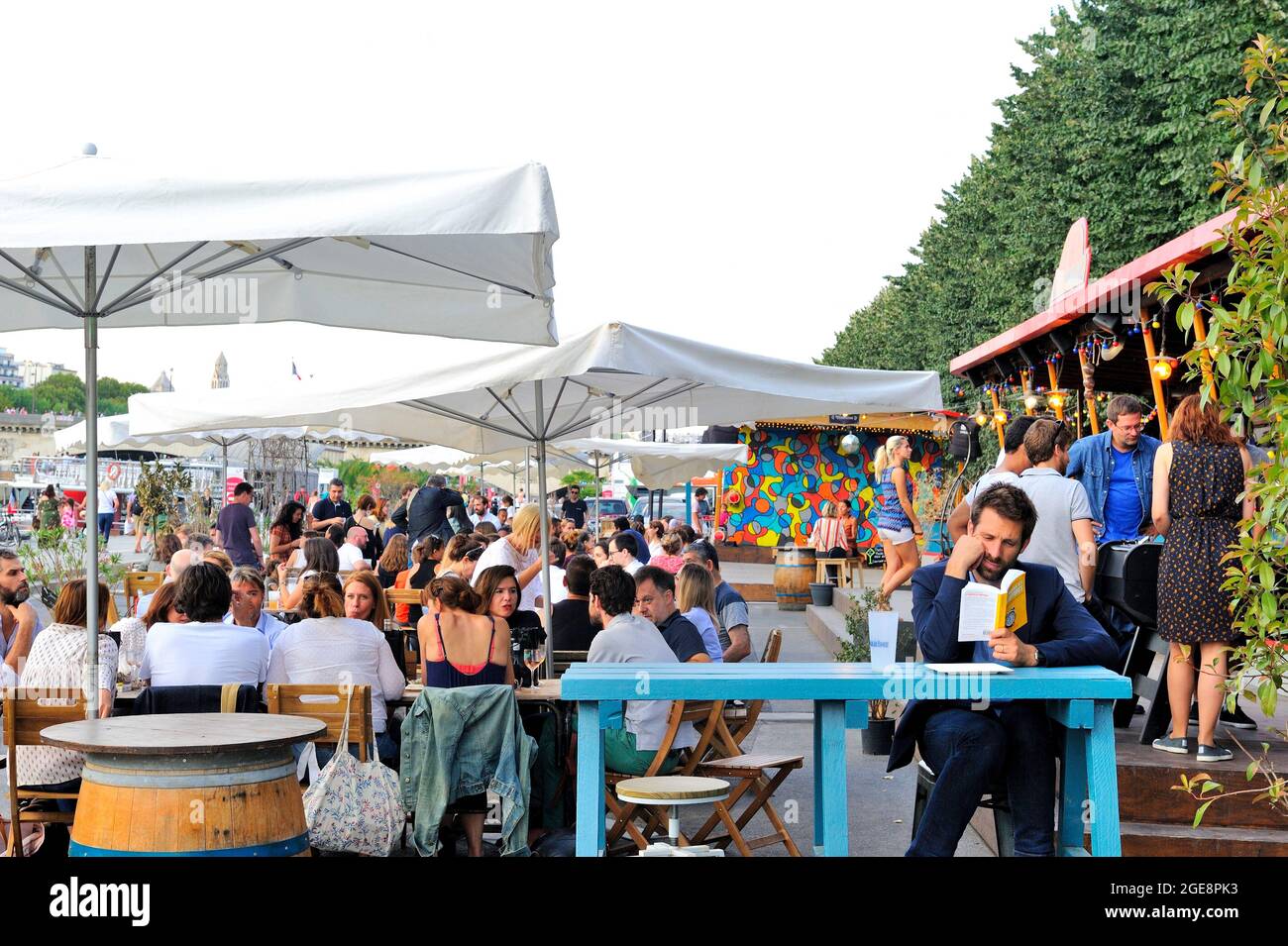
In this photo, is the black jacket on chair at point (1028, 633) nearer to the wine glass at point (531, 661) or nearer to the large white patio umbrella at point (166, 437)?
the wine glass at point (531, 661)

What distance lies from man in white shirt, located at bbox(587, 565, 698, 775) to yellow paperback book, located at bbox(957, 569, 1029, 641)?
1.69 meters

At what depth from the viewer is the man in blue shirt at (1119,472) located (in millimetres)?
6541

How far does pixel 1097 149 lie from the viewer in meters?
23.6

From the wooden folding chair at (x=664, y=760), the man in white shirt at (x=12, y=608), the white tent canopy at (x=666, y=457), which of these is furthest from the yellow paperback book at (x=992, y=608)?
the white tent canopy at (x=666, y=457)

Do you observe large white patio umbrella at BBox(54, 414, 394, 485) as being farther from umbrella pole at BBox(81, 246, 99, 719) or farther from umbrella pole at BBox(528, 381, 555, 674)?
umbrella pole at BBox(81, 246, 99, 719)

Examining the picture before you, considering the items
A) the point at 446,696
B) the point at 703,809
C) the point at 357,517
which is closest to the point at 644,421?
the point at 703,809

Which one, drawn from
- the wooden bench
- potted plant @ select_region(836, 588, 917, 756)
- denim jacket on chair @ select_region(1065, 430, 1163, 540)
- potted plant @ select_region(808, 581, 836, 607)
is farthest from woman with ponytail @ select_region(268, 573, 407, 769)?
the wooden bench

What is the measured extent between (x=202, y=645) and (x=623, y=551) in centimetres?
468

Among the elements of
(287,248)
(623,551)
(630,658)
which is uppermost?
(287,248)

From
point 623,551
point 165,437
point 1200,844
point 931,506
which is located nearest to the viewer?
point 1200,844

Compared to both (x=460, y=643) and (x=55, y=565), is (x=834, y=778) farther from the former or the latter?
(x=55, y=565)

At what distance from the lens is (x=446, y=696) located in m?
5.39

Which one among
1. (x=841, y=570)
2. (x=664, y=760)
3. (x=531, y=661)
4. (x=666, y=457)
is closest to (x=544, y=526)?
(x=531, y=661)

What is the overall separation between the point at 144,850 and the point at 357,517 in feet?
48.6
